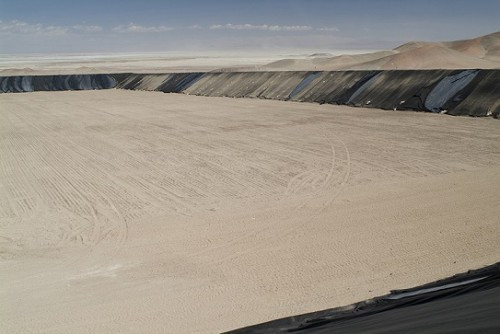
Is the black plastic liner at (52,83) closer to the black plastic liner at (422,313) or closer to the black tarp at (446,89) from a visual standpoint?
the black tarp at (446,89)

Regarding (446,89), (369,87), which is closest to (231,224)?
(446,89)

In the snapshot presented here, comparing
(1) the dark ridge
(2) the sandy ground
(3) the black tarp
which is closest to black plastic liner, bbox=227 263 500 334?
(2) the sandy ground

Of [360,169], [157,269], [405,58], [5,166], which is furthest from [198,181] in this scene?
[405,58]

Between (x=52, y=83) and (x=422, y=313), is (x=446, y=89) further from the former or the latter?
(x=52, y=83)

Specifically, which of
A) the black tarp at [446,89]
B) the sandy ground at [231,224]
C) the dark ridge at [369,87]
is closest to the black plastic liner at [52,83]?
the dark ridge at [369,87]

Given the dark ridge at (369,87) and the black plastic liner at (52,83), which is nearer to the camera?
the dark ridge at (369,87)

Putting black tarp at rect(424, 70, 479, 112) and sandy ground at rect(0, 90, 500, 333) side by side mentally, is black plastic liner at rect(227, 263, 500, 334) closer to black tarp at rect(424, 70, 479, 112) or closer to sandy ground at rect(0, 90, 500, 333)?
sandy ground at rect(0, 90, 500, 333)
